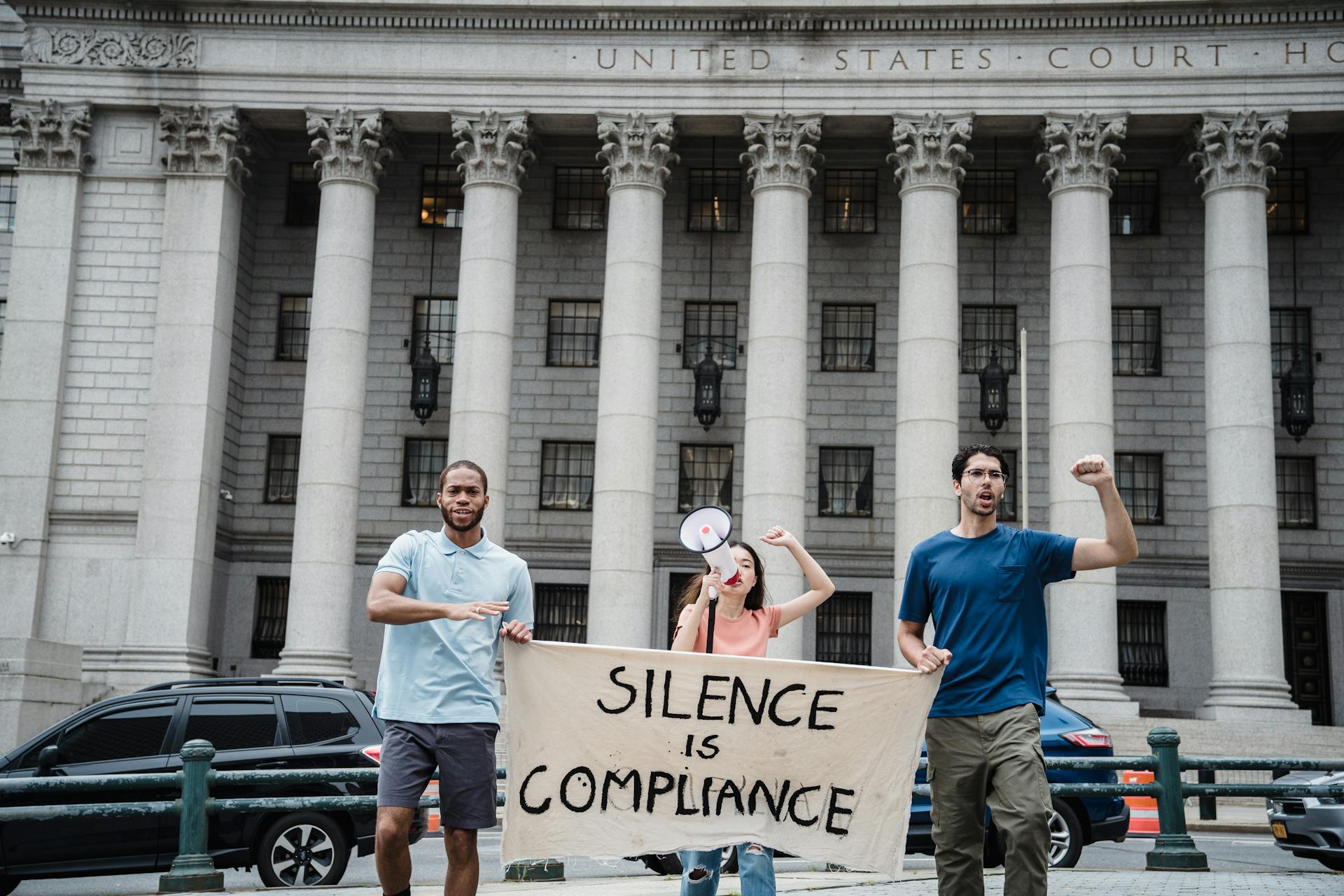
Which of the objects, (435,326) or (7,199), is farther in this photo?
(435,326)

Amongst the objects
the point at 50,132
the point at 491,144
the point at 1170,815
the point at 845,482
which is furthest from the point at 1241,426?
the point at 50,132

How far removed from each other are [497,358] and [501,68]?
668cm

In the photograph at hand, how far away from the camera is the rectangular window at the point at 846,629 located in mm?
34094

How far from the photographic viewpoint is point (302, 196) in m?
36.1

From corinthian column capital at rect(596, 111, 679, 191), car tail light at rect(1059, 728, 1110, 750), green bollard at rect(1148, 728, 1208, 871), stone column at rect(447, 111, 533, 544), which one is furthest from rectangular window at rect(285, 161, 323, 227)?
green bollard at rect(1148, 728, 1208, 871)

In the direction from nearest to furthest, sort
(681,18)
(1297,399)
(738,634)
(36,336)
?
1. (738,634)
2. (36,336)
3. (681,18)
4. (1297,399)

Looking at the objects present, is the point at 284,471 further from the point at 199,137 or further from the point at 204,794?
the point at 204,794

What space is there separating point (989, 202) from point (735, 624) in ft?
95.5

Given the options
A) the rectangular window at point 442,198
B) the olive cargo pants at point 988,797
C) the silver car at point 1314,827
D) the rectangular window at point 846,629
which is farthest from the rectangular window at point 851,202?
the olive cargo pants at point 988,797

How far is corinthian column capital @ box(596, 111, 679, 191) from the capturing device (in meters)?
31.1

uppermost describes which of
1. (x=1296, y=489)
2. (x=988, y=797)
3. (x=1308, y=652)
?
(x=1296, y=489)

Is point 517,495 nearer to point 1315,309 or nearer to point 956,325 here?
point 956,325

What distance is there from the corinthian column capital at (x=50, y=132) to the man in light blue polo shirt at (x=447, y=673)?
2768 cm

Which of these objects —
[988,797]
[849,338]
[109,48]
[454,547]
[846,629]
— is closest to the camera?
[988,797]
